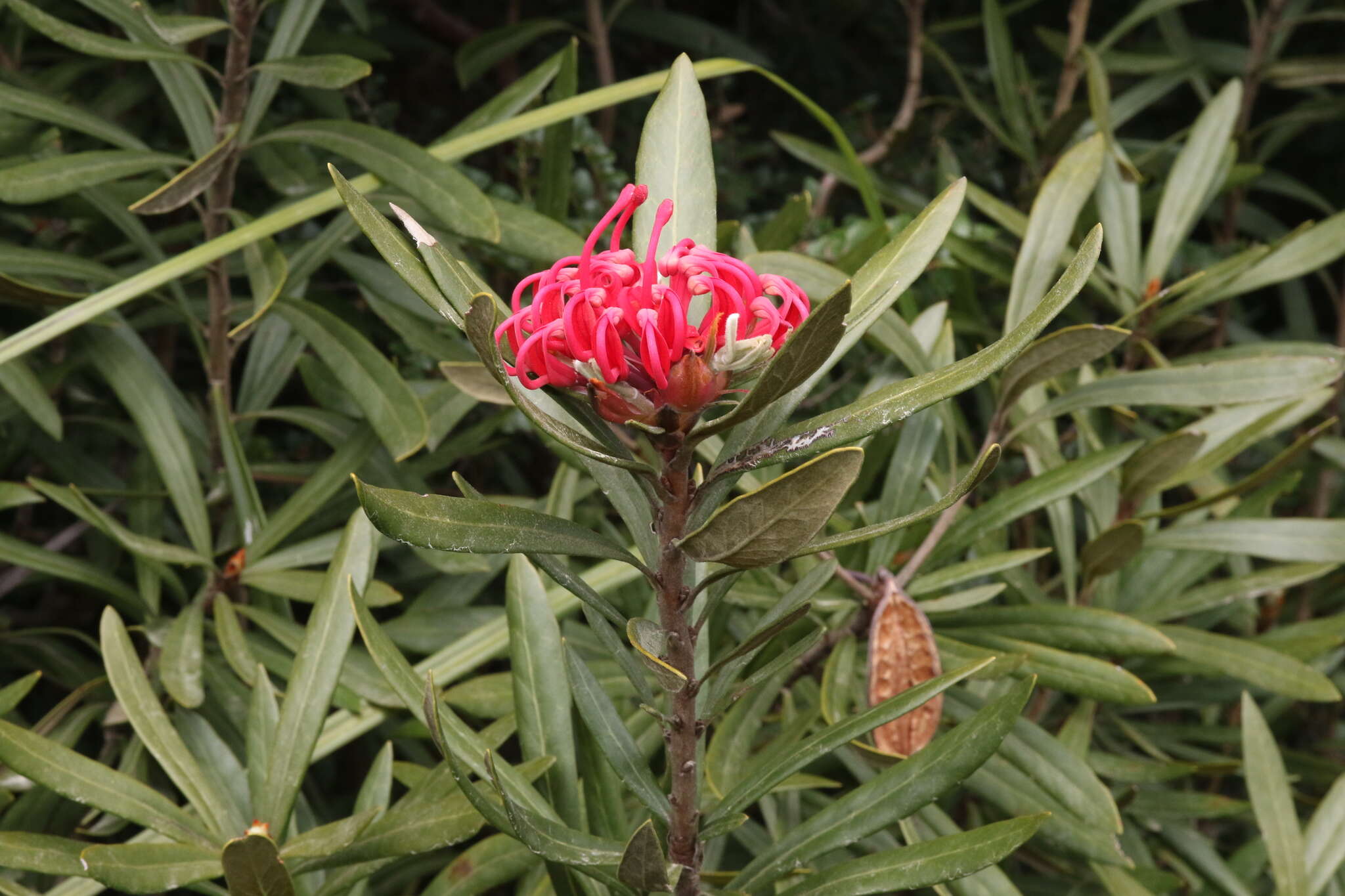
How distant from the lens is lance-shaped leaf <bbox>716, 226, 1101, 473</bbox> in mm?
446

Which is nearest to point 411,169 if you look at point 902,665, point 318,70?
point 318,70

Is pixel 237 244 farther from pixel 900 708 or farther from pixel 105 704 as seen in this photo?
pixel 900 708

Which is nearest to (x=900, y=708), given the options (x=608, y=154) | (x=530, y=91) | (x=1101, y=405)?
(x=1101, y=405)

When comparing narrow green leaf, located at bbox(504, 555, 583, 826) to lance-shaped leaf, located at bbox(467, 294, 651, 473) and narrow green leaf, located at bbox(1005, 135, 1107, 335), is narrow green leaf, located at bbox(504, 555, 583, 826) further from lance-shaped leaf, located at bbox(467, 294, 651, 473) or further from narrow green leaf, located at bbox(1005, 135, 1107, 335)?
narrow green leaf, located at bbox(1005, 135, 1107, 335)

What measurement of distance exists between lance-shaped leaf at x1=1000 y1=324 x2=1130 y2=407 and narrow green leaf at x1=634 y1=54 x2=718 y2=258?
240 mm

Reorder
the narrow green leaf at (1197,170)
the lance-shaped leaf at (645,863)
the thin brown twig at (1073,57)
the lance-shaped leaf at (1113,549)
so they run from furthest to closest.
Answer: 1. the thin brown twig at (1073,57)
2. the narrow green leaf at (1197,170)
3. the lance-shaped leaf at (1113,549)
4. the lance-shaped leaf at (645,863)

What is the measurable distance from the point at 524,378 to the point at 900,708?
0.25 metres

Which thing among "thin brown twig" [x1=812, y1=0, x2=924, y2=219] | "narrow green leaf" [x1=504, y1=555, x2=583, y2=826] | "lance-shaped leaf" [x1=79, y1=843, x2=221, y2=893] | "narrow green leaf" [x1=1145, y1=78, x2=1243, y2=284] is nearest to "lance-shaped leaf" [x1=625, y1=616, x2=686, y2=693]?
"narrow green leaf" [x1=504, y1=555, x2=583, y2=826]

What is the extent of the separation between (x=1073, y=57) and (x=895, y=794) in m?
0.93

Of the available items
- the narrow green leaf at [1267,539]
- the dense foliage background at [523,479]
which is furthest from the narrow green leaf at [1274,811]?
the narrow green leaf at [1267,539]

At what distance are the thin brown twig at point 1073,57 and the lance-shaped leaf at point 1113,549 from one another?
540 millimetres

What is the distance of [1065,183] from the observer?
884mm

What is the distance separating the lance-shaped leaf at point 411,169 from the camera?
31.8 inches

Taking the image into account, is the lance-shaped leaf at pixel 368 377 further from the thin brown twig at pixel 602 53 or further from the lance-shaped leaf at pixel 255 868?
the thin brown twig at pixel 602 53
